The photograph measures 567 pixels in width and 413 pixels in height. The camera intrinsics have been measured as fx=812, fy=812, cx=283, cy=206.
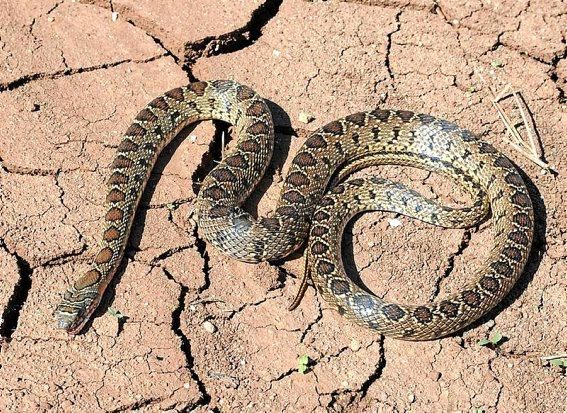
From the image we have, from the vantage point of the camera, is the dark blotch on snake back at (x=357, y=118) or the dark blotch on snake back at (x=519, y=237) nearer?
the dark blotch on snake back at (x=519, y=237)

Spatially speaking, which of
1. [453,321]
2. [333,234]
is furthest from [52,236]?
[453,321]


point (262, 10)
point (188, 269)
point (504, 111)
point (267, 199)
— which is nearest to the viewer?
point (188, 269)

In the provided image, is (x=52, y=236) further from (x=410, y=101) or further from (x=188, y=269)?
(x=410, y=101)

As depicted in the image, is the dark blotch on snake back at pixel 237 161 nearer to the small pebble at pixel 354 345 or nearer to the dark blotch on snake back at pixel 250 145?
the dark blotch on snake back at pixel 250 145

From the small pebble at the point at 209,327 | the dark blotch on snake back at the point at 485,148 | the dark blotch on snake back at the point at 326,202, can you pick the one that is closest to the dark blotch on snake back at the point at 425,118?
the dark blotch on snake back at the point at 485,148

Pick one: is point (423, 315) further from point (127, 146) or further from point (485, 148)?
point (127, 146)

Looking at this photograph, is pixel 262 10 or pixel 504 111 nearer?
pixel 504 111

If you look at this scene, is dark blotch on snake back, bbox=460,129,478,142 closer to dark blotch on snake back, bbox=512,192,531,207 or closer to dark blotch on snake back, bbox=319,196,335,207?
dark blotch on snake back, bbox=512,192,531,207
